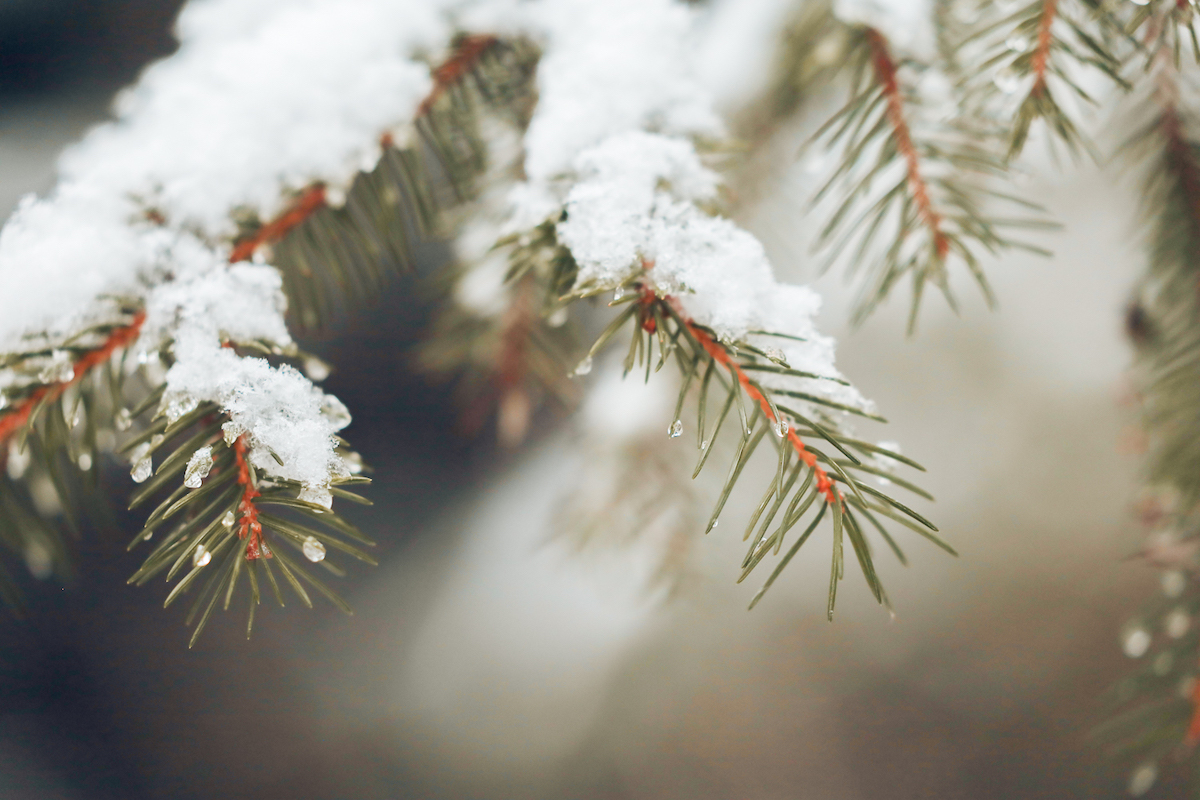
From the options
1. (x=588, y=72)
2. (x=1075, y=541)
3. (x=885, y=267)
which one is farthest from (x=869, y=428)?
(x=588, y=72)

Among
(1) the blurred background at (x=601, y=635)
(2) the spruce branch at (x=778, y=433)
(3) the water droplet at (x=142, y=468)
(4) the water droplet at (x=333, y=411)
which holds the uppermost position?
(3) the water droplet at (x=142, y=468)

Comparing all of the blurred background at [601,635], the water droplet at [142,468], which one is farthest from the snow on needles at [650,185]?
the blurred background at [601,635]

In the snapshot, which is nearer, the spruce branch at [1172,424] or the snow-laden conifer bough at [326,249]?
the snow-laden conifer bough at [326,249]

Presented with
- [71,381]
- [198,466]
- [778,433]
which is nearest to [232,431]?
[198,466]

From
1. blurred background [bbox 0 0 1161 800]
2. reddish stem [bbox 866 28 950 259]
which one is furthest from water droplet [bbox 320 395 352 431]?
blurred background [bbox 0 0 1161 800]

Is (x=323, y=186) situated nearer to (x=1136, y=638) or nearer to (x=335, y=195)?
(x=335, y=195)

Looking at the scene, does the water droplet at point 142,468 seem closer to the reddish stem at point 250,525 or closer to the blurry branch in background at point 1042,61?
the reddish stem at point 250,525
